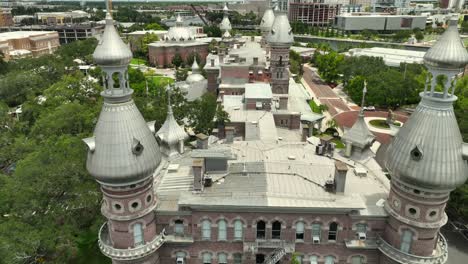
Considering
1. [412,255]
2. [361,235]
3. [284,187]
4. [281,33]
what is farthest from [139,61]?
[412,255]

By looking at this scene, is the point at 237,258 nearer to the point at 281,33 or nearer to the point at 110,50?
the point at 110,50

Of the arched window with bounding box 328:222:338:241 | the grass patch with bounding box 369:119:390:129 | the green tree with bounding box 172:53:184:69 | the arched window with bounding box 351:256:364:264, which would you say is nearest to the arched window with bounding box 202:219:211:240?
the arched window with bounding box 328:222:338:241

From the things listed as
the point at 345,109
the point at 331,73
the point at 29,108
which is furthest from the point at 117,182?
the point at 331,73

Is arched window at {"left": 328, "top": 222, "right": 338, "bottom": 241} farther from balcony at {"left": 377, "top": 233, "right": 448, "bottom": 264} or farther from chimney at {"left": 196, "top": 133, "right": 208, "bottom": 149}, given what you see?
chimney at {"left": 196, "top": 133, "right": 208, "bottom": 149}

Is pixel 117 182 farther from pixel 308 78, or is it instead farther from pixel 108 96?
pixel 308 78

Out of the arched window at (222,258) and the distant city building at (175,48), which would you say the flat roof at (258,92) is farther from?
the distant city building at (175,48)

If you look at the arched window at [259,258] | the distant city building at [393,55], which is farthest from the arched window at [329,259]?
the distant city building at [393,55]
